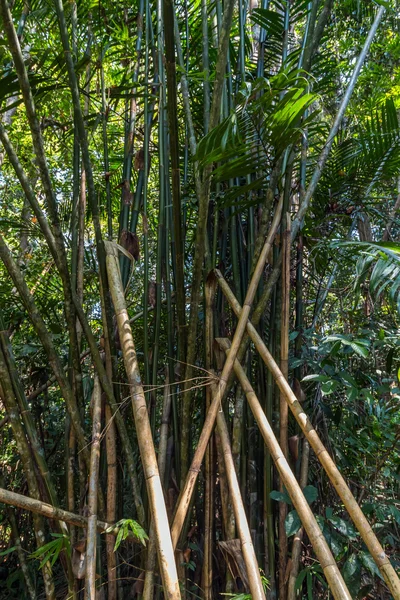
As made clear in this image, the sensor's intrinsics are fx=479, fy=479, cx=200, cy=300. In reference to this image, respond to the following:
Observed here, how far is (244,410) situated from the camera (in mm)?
1542

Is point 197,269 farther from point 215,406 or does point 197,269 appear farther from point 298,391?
point 298,391

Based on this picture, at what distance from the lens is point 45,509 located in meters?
1.17

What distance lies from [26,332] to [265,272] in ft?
5.95

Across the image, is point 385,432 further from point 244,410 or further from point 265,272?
point 265,272

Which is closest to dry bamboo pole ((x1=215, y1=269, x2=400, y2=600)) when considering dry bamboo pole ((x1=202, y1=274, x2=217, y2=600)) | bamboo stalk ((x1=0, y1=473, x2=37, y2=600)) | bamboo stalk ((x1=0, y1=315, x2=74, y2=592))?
dry bamboo pole ((x1=202, y1=274, x2=217, y2=600))

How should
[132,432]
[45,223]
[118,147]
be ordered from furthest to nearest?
[118,147], [132,432], [45,223]

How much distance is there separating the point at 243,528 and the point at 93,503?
412 millimetres

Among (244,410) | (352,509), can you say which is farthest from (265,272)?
(352,509)

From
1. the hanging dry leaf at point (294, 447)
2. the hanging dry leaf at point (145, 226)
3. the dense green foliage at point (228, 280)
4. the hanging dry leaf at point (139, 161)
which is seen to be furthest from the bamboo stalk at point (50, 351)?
the hanging dry leaf at point (294, 447)

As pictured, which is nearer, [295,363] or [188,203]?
[295,363]

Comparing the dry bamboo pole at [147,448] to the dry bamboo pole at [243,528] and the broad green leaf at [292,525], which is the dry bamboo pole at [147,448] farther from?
the broad green leaf at [292,525]

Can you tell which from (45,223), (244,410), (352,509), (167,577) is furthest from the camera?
(244,410)

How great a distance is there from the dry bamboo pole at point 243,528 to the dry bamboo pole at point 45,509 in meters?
0.31

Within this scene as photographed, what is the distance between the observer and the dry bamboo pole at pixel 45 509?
1.10 m
